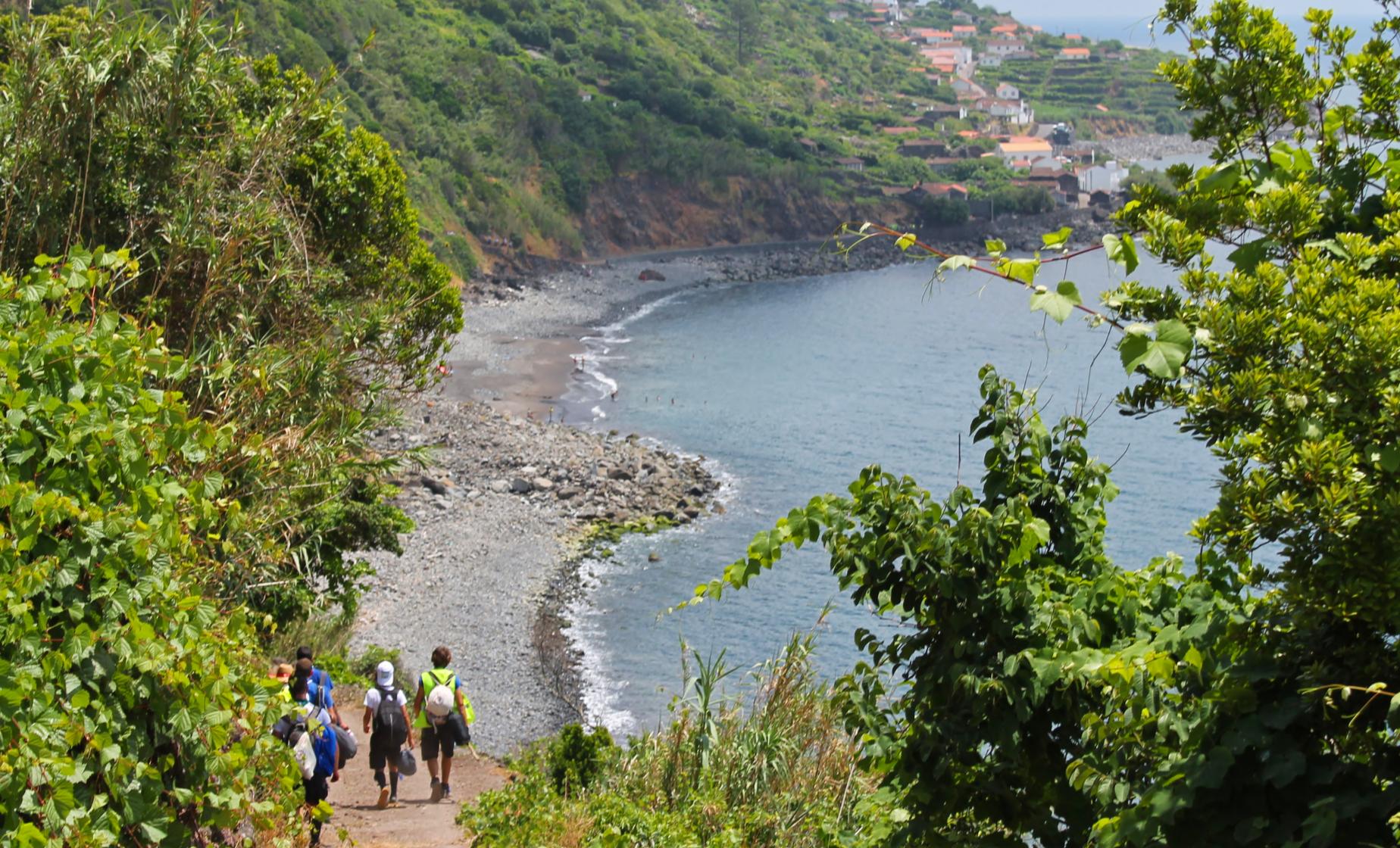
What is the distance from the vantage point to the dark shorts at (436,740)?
9.89 meters

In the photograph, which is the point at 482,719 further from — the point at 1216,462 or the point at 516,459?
the point at 1216,462

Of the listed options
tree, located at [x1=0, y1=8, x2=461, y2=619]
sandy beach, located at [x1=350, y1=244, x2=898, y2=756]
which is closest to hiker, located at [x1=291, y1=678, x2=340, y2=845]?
tree, located at [x1=0, y1=8, x2=461, y2=619]

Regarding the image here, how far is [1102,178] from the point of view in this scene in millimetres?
100750

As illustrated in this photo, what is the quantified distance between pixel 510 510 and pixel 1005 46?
15224 cm

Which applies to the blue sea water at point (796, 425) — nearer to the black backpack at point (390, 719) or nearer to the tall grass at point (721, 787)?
the tall grass at point (721, 787)

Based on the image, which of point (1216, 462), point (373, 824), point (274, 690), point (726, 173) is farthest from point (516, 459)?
point (726, 173)

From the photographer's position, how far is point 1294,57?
3.74 m

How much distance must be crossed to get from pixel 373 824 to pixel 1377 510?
796 cm

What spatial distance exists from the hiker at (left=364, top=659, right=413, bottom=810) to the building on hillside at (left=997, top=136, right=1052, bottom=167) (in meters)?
101

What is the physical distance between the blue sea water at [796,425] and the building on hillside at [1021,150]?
33389mm

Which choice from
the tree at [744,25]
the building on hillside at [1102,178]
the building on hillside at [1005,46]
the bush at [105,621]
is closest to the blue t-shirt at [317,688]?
the bush at [105,621]

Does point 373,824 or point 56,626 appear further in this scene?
point 373,824

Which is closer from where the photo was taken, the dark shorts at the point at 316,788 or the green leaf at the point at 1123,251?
the green leaf at the point at 1123,251

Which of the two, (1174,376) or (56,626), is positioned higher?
(1174,376)
